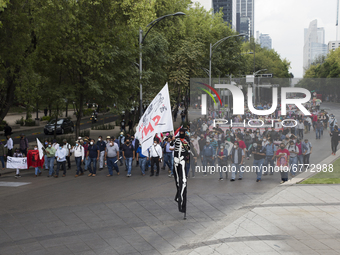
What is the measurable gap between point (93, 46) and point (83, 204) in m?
11.8

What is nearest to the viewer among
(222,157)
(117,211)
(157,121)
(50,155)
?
(117,211)

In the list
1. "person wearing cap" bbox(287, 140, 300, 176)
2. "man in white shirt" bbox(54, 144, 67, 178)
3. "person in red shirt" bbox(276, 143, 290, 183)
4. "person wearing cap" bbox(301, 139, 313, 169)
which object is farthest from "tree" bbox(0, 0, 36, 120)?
"person wearing cap" bbox(301, 139, 313, 169)

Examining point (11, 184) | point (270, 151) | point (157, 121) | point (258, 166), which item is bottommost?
point (11, 184)

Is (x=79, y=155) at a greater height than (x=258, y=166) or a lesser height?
greater

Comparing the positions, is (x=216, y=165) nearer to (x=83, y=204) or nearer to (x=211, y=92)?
(x=211, y=92)

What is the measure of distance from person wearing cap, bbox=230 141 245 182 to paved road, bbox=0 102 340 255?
30 centimetres

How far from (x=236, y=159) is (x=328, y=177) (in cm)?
332

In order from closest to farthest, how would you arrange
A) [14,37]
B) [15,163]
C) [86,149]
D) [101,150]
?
[15,163]
[14,37]
[86,149]
[101,150]

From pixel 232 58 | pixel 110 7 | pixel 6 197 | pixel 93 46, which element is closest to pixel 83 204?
pixel 6 197

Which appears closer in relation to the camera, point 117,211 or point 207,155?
point 117,211

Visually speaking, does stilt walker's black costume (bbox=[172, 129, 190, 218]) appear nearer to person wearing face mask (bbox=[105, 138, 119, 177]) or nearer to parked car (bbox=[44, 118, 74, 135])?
person wearing face mask (bbox=[105, 138, 119, 177])

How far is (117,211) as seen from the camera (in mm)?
10047

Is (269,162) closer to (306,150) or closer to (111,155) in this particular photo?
(306,150)

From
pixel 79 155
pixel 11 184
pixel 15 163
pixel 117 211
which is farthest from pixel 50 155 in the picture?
pixel 117 211
